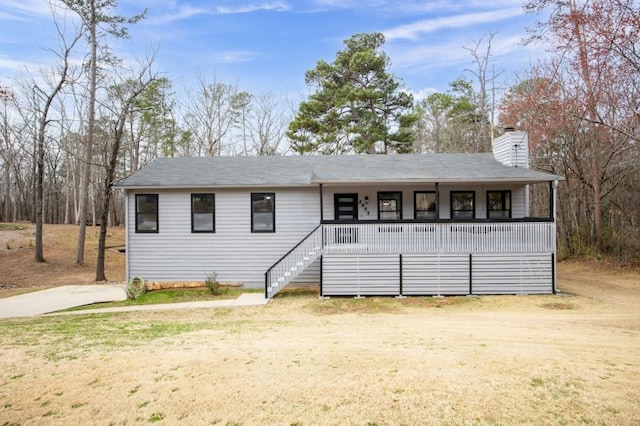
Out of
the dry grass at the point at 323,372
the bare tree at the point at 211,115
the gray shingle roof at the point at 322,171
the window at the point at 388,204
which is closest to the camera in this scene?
the dry grass at the point at 323,372

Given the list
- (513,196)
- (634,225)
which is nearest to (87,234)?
(513,196)

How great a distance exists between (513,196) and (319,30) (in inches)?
665

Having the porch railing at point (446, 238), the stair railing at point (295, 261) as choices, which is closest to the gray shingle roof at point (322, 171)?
the porch railing at point (446, 238)

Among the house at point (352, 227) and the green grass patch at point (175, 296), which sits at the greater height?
the house at point (352, 227)

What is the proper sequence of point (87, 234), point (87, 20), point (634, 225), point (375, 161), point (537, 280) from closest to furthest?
point (537, 280) < point (375, 161) < point (634, 225) < point (87, 20) < point (87, 234)

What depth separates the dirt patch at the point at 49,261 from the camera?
17250 mm

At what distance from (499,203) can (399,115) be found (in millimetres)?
14588

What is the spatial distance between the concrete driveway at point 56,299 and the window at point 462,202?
11800 mm

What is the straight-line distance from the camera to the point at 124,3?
790 inches

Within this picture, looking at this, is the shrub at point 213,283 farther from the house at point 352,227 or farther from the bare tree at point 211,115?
the bare tree at point 211,115

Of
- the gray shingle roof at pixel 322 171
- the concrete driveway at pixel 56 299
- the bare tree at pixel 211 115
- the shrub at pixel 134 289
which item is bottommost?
the concrete driveway at pixel 56 299

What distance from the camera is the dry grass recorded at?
422 cm

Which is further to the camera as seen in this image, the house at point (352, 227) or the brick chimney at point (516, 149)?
the brick chimney at point (516, 149)

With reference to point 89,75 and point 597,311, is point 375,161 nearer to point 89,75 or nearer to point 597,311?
point 597,311
